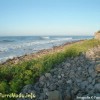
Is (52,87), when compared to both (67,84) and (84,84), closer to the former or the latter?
Result: (67,84)

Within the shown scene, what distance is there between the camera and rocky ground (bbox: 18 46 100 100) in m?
6.27

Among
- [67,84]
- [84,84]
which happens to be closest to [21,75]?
[67,84]

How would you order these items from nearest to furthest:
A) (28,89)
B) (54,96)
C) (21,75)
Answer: (54,96) → (28,89) → (21,75)

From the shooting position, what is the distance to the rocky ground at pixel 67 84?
627 centimetres

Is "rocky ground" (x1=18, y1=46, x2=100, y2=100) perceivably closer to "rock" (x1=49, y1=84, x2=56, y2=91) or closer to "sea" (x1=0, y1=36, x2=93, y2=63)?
"rock" (x1=49, y1=84, x2=56, y2=91)

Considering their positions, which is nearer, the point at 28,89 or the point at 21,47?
the point at 28,89

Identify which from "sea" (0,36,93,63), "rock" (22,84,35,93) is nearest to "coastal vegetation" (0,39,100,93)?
"rock" (22,84,35,93)

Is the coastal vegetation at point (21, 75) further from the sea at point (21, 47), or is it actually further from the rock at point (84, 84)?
the sea at point (21, 47)

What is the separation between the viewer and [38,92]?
23.2 ft

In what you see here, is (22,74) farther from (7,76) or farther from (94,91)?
(94,91)

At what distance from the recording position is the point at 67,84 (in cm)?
720

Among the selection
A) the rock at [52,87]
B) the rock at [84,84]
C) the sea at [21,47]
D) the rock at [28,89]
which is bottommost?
the sea at [21,47]

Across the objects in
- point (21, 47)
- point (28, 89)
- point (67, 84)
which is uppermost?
point (67, 84)

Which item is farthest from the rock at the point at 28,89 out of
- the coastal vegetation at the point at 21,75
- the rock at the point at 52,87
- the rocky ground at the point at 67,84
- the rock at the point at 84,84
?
the rock at the point at 84,84
